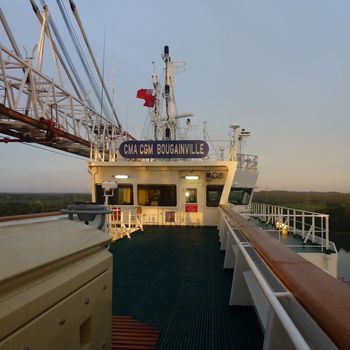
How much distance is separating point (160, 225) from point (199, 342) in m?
10.0

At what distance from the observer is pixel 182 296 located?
5055mm

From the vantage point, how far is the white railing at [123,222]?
1096cm

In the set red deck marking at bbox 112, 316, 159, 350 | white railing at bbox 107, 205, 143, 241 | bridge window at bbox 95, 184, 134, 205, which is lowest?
red deck marking at bbox 112, 316, 159, 350

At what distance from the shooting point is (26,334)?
1.22 metres

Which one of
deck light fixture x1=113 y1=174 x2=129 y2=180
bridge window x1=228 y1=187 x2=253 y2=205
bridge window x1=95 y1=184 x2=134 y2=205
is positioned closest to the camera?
deck light fixture x1=113 y1=174 x2=129 y2=180

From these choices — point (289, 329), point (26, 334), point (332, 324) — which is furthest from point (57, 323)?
point (332, 324)

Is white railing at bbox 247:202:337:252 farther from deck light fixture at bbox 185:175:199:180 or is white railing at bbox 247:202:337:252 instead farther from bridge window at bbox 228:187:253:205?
deck light fixture at bbox 185:175:199:180

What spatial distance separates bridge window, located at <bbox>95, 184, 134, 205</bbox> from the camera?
539 inches

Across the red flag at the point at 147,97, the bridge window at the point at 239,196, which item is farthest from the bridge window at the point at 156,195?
the red flag at the point at 147,97

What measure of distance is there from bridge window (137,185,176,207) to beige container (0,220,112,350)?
11.5 m

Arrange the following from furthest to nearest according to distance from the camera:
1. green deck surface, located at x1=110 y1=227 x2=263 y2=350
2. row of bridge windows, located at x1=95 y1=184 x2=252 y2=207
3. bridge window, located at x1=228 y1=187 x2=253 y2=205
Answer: bridge window, located at x1=228 y1=187 x2=253 y2=205
row of bridge windows, located at x1=95 y1=184 x2=252 y2=207
green deck surface, located at x1=110 y1=227 x2=263 y2=350

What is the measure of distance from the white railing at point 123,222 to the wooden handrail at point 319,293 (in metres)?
8.86

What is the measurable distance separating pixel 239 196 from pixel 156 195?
12.8ft

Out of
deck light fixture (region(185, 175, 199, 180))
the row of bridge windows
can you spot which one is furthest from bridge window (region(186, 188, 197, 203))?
deck light fixture (region(185, 175, 199, 180))
